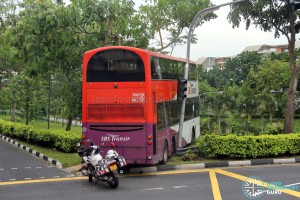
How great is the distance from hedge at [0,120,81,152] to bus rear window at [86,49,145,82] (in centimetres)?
478

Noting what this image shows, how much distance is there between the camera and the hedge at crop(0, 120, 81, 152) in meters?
15.8

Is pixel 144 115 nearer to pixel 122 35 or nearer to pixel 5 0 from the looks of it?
pixel 122 35

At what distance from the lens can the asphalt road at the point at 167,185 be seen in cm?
878

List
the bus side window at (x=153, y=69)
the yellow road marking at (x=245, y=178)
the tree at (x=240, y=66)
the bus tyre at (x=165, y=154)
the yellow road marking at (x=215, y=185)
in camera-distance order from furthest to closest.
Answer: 1. the tree at (x=240, y=66)
2. the bus tyre at (x=165, y=154)
3. the bus side window at (x=153, y=69)
4. the yellow road marking at (x=245, y=178)
5. the yellow road marking at (x=215, y=185)

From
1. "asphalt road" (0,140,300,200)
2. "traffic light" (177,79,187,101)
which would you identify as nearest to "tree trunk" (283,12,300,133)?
"asphalt road" (0,140,300,200)

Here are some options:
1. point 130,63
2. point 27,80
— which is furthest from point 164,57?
point 27,80

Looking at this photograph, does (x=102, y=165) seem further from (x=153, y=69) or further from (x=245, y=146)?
(x=245, y=146)

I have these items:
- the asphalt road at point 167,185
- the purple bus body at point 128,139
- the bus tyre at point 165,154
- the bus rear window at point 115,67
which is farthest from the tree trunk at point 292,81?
the bus rear window at point 115,67

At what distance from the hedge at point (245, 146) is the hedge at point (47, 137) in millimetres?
5421

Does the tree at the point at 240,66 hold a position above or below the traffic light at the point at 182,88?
above

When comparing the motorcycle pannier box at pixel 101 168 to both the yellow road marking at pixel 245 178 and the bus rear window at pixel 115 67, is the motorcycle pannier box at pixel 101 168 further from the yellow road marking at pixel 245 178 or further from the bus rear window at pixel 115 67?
the yellow road marking at pixel 245 178

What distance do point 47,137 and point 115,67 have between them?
7.71m

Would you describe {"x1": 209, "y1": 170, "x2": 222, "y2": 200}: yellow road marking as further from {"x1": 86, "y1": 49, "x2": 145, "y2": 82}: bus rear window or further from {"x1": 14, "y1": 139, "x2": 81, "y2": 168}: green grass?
{"x1": 14, "y1": 139, "x2": 81, "y2": 168}: green grass

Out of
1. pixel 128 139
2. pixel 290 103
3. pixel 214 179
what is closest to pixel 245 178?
pixel 214 179
